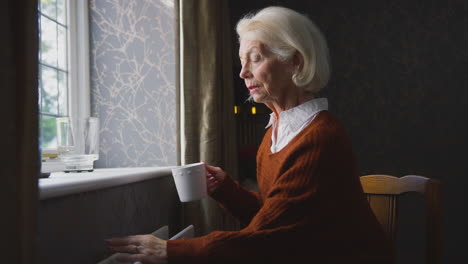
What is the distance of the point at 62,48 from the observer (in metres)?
1.67

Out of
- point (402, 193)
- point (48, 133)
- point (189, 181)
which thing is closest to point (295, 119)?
point (189, 181)

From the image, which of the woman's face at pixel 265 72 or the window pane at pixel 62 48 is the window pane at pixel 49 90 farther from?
the woman's face at pixel 265 72

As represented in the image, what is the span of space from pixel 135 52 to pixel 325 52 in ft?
2.79

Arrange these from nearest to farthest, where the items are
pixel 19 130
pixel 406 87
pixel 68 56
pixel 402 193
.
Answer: pixel 19 130, pixel 402 193, pixel 68 56, pixel 406 87

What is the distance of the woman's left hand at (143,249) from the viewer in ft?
2.77

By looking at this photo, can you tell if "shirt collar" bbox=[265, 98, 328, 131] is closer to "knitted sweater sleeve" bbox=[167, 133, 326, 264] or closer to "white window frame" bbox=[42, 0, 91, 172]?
"knitted sweater sleeve" bbox=[167, 133, 326, 264]

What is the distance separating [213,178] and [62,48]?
0.91 m

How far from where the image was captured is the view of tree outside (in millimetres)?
1545

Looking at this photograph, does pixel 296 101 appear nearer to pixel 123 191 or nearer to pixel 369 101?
pixel 123 191

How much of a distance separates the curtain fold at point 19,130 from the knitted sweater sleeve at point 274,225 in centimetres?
38

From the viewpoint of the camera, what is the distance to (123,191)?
113 centimetres

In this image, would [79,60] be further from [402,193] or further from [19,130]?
[402,193]

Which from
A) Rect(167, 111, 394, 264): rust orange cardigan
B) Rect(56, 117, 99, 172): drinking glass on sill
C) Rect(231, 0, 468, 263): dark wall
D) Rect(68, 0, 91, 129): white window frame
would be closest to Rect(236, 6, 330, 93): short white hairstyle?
Rect(167, 111, 394, 264): rust orange cardigan

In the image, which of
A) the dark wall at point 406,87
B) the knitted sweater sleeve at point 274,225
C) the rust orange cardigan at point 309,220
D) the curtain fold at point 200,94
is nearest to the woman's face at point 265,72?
the rust orange cardigan at point 309,220
